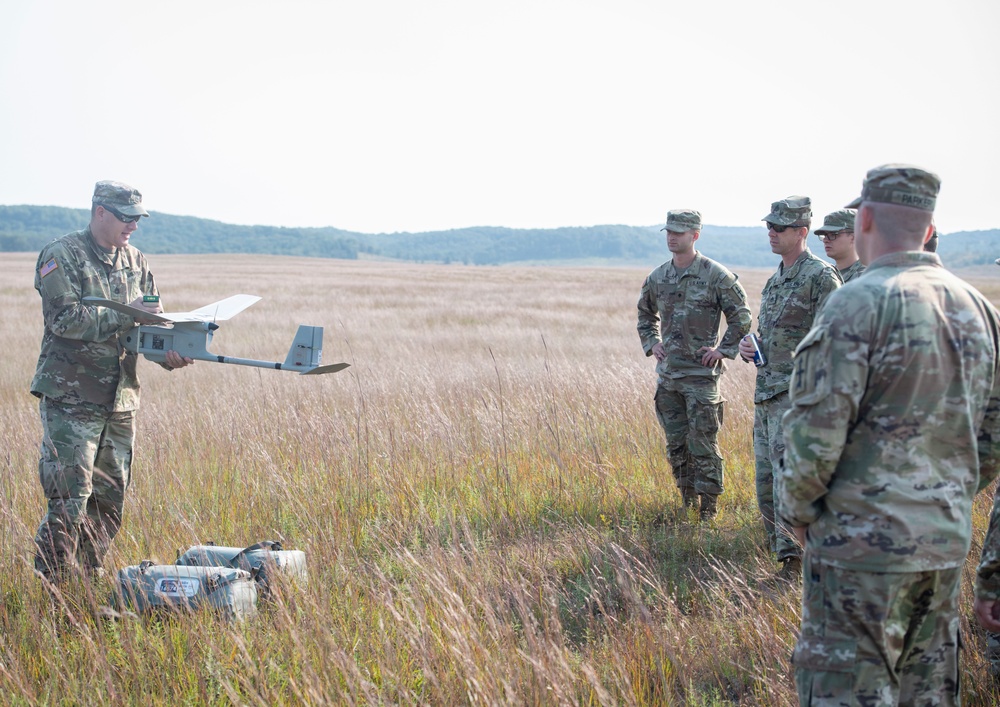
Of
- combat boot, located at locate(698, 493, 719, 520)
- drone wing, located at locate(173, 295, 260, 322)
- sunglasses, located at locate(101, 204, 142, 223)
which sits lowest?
combat boot, located at locate(698, 493, 719, 520)

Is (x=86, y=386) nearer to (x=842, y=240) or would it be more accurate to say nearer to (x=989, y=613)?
(x=989, y=613)

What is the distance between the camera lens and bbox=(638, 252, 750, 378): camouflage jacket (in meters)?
5.90

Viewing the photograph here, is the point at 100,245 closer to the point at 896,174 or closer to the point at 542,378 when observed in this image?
the point at 896,174

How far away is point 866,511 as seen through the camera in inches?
91.4

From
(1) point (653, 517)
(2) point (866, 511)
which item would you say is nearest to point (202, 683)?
(2) point (866, 511)

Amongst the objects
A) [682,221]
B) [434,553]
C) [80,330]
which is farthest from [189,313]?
[682,221]

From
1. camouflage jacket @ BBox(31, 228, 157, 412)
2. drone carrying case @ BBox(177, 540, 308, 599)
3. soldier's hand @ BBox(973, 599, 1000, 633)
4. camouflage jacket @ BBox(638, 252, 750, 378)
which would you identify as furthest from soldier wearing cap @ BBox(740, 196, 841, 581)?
camouflage jacket @ BBox(31, 228, 157, 412)

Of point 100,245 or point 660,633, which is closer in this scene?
point 660,633

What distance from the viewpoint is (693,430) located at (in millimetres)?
5895

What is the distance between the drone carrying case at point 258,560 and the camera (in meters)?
4.02

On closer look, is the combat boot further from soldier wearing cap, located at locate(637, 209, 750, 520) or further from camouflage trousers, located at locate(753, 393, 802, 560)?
camouflage trousers, located at locate(753, 393, 802, 560)

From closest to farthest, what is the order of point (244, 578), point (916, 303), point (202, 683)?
1. point (916, 303)
2. point (202, 683)
3. point (244, 578)

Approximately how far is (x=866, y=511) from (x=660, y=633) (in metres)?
1.42

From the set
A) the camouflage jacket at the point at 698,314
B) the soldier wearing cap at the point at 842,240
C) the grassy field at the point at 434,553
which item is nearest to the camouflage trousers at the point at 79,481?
the grassy field at the point at 434,553
